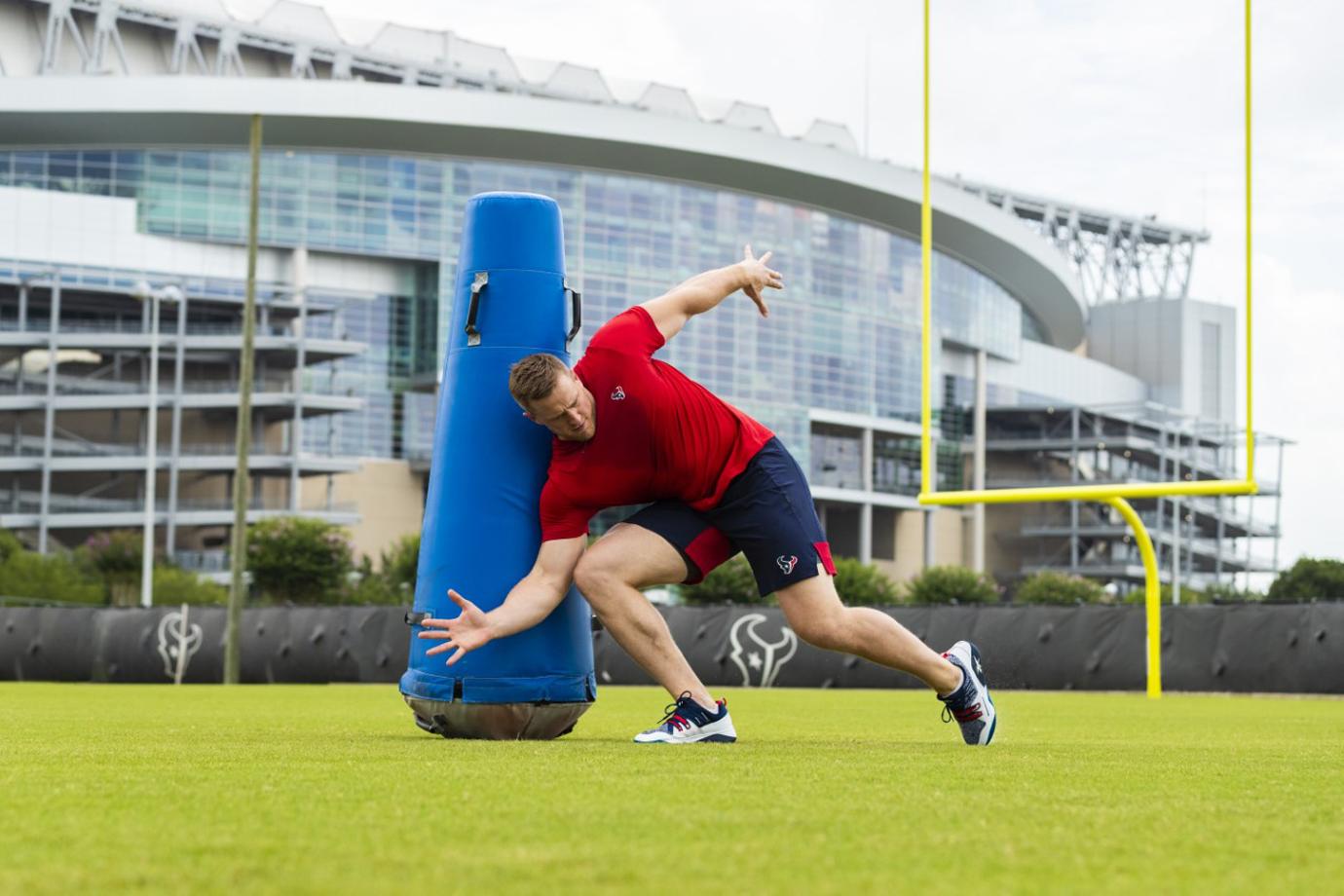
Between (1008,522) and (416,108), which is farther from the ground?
(416,108)

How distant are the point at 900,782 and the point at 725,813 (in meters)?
0.90

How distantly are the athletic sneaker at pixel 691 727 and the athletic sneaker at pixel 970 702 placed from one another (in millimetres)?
801

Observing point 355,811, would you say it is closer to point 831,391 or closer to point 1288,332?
point 1288,332

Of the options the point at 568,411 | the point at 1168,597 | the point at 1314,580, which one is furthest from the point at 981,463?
the point at 568,411

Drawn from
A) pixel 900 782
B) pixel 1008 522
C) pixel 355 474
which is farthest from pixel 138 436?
pixel 900 782

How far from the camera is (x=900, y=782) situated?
13.1ft

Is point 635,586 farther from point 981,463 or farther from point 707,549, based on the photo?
point 981,463

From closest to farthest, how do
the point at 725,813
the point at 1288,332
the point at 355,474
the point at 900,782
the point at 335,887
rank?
the point at 335,887 < the point at 725,813 < the point at 900,782 < the point at 1288,332 < the point at 355,474

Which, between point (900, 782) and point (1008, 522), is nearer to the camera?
point (900, 782)

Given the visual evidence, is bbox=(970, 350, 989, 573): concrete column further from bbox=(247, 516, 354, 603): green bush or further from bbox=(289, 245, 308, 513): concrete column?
bbox=(247, 516, 354, 603): green bush

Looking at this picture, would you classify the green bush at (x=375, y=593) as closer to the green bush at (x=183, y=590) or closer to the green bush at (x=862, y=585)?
the green bush at (x=183, y=590)

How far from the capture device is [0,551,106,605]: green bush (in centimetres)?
4512

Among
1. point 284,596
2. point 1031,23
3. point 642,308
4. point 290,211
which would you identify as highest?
point 290,211

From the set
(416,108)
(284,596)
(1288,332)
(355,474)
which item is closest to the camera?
(1288,332)
